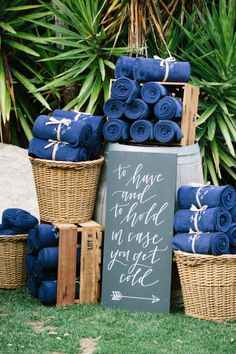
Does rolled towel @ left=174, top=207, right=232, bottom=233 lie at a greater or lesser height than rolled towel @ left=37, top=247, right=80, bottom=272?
greater

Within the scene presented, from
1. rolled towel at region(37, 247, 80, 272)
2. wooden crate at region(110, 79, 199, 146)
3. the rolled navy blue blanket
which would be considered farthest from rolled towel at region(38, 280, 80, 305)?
wooden crate at region(110, 79, 199, 146)

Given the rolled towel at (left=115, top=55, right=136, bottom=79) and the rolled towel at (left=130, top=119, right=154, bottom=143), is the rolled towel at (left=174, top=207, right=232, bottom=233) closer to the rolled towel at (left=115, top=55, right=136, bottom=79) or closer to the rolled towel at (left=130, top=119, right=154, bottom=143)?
the rolled towel at (left=130, top=119, right=154, bottom=143)

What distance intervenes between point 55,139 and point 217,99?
2.17 m

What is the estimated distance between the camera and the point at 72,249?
638cm

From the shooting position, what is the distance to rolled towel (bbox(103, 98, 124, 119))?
6507 millimetres

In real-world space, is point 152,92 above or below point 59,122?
above

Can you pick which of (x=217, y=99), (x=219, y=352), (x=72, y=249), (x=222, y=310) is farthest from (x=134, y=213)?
(x=217, y=99)

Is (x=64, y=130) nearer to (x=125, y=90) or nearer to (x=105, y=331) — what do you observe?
(x=125, y=90)

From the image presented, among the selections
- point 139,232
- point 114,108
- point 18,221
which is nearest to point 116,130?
point 114,108

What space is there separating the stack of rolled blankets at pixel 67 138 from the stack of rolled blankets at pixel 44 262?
550 mm

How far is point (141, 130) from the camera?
645 cm

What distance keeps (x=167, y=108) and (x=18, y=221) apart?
1462mm

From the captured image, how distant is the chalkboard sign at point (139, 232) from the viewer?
631 cm

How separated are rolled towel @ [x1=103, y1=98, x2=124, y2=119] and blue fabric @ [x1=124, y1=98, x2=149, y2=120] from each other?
40mm
